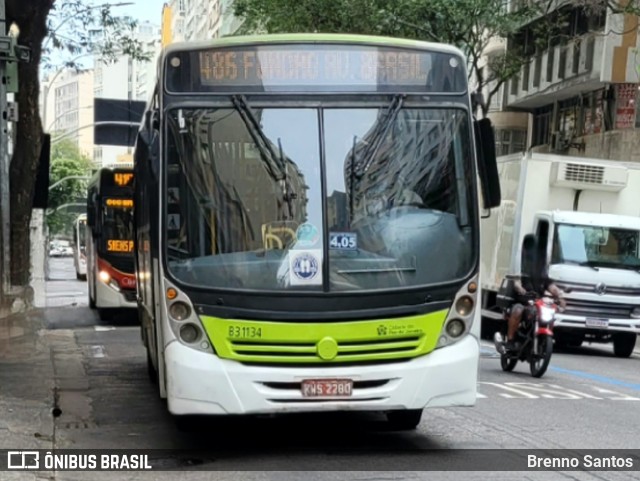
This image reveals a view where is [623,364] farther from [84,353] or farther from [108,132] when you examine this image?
[108,132]

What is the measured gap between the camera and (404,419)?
357 inches

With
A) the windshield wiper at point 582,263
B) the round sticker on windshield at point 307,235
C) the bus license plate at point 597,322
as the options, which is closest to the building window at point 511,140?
the windshield wiper at point 582,263

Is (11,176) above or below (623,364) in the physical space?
above

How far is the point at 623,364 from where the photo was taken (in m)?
18.0

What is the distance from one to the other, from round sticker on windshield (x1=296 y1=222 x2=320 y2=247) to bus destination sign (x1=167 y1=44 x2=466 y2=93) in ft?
3.56

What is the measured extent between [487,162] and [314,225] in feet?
5.21

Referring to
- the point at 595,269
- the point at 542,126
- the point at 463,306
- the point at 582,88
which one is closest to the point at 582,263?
the point at 595,269

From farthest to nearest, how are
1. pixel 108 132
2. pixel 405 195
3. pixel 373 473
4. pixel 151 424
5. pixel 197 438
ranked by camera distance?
1. pixel 108 132
2. pixel 151 424
3. pixel 197 438
4. pixel 405 195
5. pixel 373 473

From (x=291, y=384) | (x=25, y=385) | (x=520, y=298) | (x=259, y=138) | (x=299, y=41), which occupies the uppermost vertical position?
(x=299, y=41)

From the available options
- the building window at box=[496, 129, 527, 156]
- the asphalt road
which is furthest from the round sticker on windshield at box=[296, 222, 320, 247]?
the building window at box=[496, 129, 527, 156]

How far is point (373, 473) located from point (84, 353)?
30.5ft

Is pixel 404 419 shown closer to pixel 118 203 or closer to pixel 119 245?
pixel 119 245

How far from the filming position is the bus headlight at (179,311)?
7.88 meters

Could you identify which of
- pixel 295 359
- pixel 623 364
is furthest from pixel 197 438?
pixel 623 364
